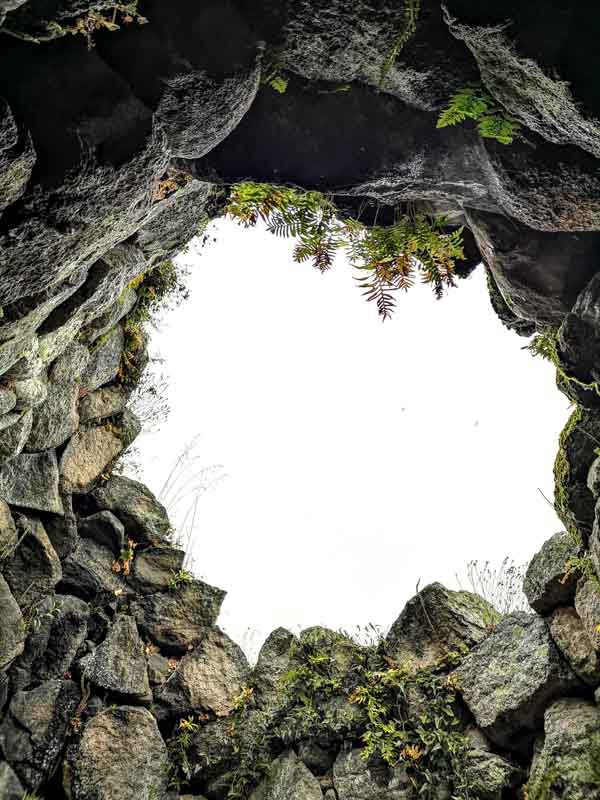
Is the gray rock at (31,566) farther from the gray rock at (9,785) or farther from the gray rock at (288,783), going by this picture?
the gray rock at (288,783)

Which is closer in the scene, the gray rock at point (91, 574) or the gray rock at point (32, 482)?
the gray rock at point (32, 482)

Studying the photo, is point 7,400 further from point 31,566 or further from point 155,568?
point 155,568

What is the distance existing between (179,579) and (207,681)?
131 centimetres

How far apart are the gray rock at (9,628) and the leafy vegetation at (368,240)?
3.88 m

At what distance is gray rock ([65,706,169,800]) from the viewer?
4789 millimetres

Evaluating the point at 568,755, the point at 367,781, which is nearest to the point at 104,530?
the point at 367,781

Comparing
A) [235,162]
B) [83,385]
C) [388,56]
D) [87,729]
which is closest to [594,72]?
[388,56]

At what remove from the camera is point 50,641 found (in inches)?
197

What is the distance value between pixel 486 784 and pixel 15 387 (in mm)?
5345

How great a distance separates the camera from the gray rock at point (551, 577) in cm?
457

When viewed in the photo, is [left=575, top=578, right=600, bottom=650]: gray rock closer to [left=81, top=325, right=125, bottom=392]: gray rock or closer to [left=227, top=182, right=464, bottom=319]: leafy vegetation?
[left=227, top=182, right=464, bottom=319]: leafy vegetation

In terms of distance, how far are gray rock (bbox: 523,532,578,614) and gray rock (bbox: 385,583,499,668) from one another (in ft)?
3.77

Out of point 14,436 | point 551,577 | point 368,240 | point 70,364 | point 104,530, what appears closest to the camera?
point 368,240

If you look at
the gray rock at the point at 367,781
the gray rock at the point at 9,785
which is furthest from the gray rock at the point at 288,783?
the gray rock at the point at 9,785
